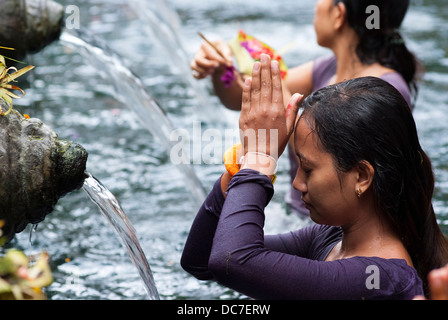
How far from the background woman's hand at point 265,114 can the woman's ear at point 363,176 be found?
0.25 m

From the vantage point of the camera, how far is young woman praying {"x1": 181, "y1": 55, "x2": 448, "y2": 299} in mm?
1982

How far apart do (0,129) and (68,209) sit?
7.65 feet

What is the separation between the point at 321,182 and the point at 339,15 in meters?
1.76

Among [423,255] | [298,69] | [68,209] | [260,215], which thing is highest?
[260,215]

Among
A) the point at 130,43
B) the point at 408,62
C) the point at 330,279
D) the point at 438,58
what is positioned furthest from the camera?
the point at 130,43

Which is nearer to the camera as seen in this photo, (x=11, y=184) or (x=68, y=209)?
(x=11, y=184)

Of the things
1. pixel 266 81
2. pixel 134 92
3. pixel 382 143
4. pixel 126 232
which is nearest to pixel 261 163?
pixel 266 81

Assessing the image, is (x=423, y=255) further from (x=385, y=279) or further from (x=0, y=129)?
(x=0, y=129)

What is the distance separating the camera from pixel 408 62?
12.1ft

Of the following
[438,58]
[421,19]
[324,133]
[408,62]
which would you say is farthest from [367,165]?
[421,19]

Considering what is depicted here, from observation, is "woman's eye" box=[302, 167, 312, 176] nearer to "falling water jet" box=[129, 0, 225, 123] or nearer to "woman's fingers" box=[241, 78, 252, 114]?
"woman's fingers" box=[241, 78, 252, 114]

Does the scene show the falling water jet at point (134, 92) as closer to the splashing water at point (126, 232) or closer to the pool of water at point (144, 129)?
the pool of water at point (144, 129)

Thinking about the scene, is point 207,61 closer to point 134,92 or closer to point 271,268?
point 134,92

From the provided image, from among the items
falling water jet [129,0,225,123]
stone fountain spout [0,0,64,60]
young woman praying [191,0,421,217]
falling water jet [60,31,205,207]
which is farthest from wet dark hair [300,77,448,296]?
falling water jet [129,0,225,123]
